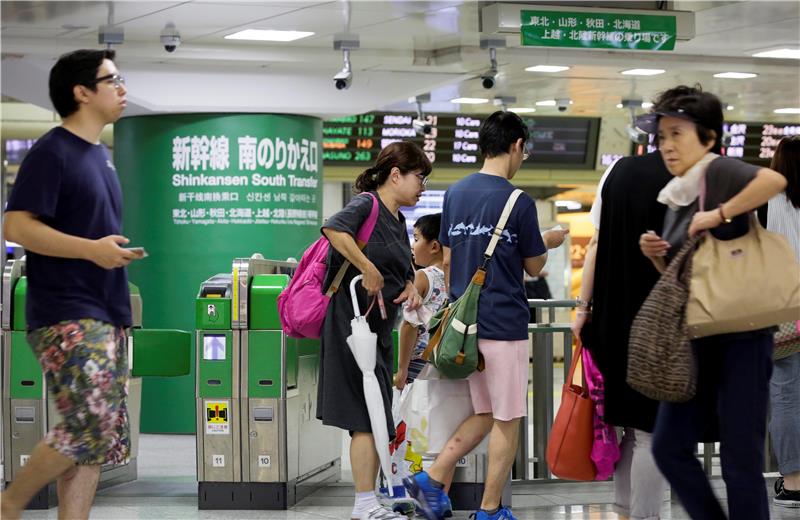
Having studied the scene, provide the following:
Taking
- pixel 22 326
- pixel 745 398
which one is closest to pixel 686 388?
pixel 745 398

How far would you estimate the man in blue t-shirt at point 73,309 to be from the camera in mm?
3582

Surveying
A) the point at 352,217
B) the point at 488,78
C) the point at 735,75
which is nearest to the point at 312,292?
the point at 352,217

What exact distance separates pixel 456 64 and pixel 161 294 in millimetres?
2966

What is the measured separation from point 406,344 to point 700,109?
6.76 ft

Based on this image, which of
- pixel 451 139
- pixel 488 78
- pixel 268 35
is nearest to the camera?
pixel 268 35

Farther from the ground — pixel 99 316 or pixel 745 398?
pixel 99 316

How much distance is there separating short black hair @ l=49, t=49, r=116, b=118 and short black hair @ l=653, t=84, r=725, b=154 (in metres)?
1.79

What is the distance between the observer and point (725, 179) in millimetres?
3629

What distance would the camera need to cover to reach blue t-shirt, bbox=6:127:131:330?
360cm

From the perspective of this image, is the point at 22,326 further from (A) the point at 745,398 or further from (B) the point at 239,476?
(A) the point at 745,398

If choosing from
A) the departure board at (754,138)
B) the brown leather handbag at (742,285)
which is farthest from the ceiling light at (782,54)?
the brown leather handbag at (742,285)

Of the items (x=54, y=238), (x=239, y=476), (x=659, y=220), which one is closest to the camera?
(x=54, y=238)

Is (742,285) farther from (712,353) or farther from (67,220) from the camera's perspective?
(67,220)

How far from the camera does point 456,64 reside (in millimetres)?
9609
